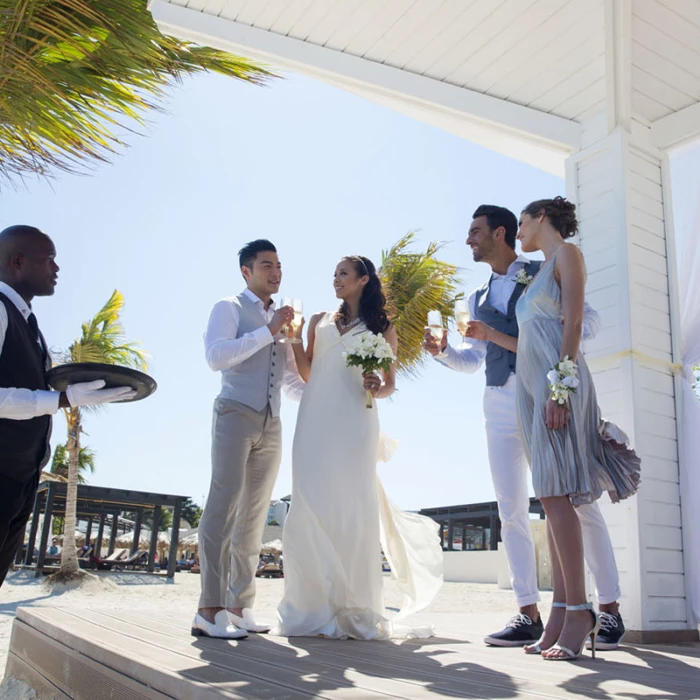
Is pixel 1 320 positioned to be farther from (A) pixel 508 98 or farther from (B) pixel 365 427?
(A) pixel 508 98

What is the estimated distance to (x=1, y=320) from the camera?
228 cm

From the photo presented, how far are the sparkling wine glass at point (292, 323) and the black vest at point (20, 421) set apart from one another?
118cm

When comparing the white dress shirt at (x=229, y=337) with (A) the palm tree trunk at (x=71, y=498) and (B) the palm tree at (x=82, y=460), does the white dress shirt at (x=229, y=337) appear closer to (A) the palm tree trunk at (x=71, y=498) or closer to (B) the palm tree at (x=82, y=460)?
(A) the palm tree trunk at (x=71, y=498)

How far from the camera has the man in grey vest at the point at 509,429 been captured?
319 cm

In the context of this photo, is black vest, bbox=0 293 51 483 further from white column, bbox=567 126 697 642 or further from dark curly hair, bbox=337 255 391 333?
white column, bbox=567 126 697 642

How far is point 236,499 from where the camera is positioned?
10.7 feet

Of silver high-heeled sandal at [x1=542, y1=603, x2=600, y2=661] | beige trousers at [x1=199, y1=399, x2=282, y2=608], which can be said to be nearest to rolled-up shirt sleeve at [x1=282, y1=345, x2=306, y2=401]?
beige trousers at [x1=199, y1=399, x2=282, y2=608]

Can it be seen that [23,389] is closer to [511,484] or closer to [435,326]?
[435,326]

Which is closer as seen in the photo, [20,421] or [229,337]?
[20,421]

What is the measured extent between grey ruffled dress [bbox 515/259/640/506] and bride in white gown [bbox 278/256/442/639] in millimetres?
925

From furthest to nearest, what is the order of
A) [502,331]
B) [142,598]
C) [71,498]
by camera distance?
[71,498] → [142,598] → [502,331]

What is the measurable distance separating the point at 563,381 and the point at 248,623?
1.86m

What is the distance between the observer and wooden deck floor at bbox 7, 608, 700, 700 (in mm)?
1742

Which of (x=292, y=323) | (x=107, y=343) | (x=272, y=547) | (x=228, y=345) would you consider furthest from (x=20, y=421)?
(x=272, y=547)
